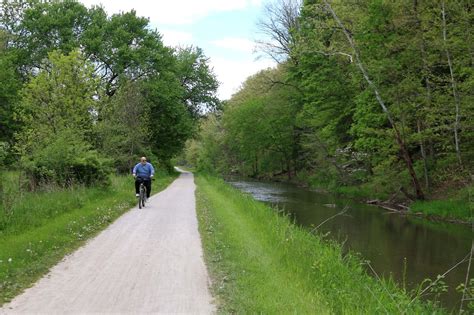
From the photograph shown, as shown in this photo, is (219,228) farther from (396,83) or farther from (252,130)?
(252,130)

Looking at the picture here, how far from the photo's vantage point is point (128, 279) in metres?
7.39

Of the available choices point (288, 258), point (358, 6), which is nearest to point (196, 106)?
point (358, 6)

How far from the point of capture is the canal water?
37.3ft

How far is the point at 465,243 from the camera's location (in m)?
15.3

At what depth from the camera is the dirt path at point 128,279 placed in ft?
19.8

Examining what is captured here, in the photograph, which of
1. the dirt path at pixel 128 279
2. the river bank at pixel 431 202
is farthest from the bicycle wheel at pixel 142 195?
the river bank at pixel 431 202

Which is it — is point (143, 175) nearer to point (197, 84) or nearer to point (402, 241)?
point (402, 241)

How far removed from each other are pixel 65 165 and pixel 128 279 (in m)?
11.3

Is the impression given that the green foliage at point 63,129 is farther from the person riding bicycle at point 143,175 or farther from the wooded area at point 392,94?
the wooded area at point 392,94

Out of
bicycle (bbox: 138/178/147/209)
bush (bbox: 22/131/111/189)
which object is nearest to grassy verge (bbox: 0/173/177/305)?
bicycle (bbox: 138/178/147/209)

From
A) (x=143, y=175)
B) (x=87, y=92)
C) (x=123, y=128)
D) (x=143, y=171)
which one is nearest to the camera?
(x=143, y=175)

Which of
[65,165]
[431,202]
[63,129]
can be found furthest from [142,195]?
[431,202]

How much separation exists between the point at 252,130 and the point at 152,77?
17474 mm

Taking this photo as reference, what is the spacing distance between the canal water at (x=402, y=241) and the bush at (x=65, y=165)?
8.37m
